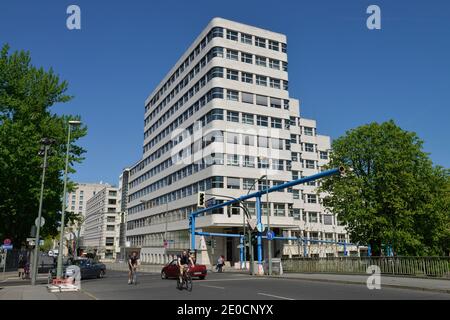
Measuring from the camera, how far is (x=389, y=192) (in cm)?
3616

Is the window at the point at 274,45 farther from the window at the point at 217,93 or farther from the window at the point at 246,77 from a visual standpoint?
the window at the point at 217,93

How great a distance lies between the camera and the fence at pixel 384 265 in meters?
21.0

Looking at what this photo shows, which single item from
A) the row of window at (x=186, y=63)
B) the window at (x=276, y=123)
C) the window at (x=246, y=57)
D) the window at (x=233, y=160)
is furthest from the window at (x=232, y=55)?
the window at (x=233, y=160)

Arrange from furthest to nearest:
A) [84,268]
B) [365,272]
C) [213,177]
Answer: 1. [213,177]
2. [84,268]
3. [365,272]

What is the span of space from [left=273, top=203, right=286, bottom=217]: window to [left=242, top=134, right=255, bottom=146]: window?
8.73m

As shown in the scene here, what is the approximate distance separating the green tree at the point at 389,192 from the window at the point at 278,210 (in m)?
16.3

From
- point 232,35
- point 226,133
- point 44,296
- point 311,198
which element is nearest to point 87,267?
point 44,296

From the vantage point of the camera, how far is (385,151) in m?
37.5

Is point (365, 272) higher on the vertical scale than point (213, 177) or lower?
lower

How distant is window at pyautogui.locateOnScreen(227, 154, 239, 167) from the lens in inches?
2160

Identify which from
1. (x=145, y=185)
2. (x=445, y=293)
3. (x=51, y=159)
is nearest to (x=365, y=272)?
(x=445, y=293)

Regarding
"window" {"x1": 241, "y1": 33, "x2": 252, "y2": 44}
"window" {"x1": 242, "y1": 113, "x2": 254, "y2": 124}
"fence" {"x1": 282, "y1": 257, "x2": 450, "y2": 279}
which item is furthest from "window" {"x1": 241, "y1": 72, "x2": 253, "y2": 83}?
"fence" {"x1": 282, "y1": 257, "x2": 450, "y2": 279}
